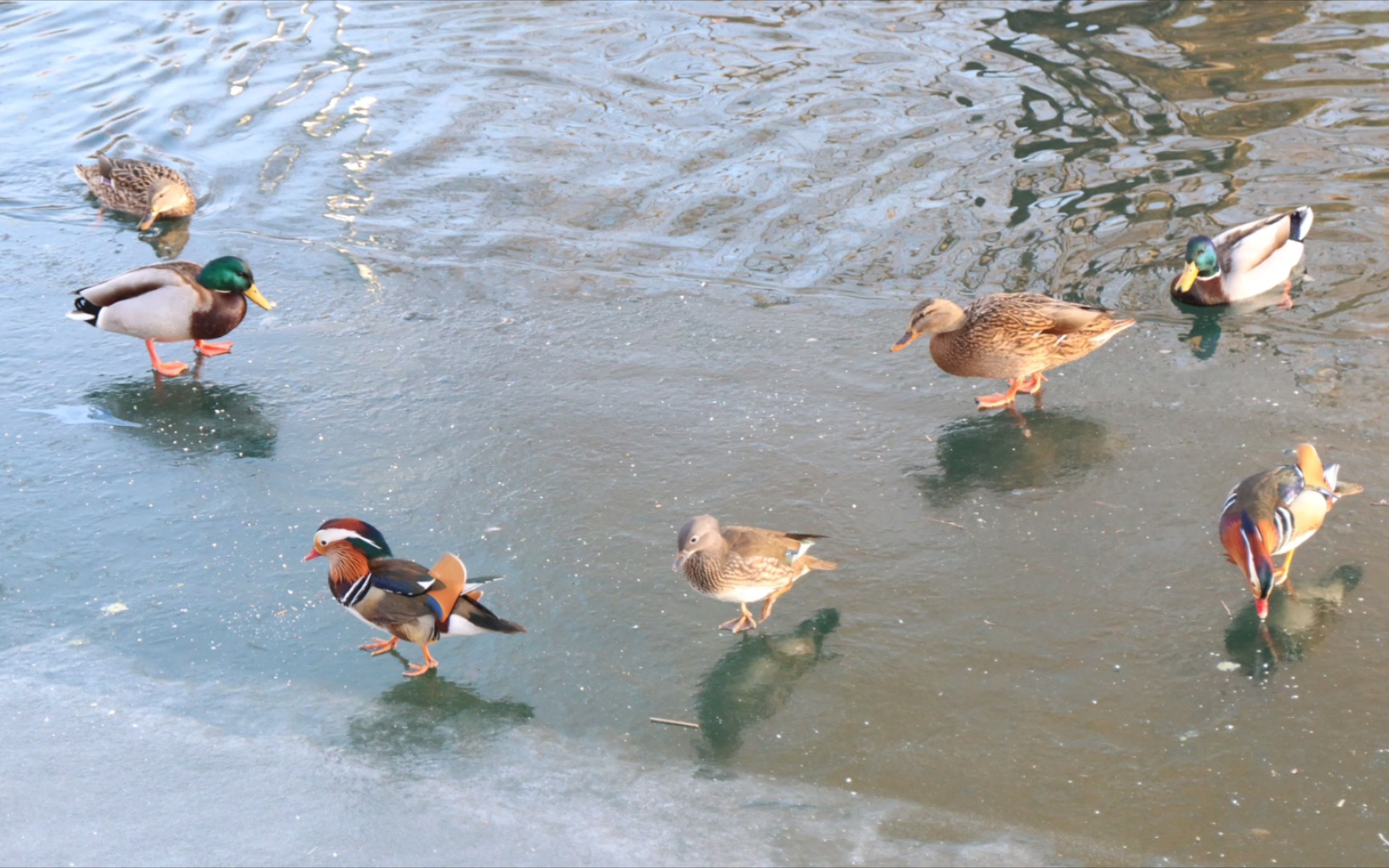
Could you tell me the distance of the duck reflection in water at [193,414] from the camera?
6.05 metres

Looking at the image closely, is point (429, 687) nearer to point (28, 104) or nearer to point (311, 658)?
point (311, 658)

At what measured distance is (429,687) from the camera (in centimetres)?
441

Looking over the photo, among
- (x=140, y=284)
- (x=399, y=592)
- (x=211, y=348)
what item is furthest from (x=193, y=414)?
(x=399, y=592)

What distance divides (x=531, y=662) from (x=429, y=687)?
1.18 ft

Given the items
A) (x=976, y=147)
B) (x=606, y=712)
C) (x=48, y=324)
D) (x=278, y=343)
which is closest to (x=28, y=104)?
(x=48, y=324)

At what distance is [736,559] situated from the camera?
4.29m

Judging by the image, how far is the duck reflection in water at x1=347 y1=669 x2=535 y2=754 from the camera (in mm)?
4148

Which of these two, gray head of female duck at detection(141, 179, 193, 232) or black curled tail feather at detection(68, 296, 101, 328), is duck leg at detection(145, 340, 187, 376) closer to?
black curled tail feather at detection(68, 296, 101, 328)

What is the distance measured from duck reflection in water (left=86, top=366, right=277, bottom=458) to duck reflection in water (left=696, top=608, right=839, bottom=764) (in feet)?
8.76

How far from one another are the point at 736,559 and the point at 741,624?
1.44ft

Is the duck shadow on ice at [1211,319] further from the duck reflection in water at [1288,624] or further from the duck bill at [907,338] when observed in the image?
the duck reflection in water at [1288,624]

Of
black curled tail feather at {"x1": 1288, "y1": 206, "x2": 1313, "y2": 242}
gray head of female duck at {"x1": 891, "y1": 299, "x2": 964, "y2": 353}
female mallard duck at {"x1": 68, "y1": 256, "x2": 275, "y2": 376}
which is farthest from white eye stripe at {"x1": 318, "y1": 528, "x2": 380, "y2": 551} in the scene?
black curled tail feather at {"x1": 1288, "y1": 206, "x2": 1313, "y2": 242}

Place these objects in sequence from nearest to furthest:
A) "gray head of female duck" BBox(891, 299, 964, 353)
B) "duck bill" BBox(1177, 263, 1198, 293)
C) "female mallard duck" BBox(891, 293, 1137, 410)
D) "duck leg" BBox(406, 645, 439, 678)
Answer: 1. "duck leg" BBox(406, 645, 439, 678)
2. "female mallard duck" BBox(891, 293, 1137, 410)
3. "gray head of female duck" BBox(891, 299, 964, 353)
4. "duck bill" BBox(1177, 263, 1198, 293)

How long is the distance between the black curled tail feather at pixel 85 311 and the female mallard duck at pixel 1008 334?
173 inches
